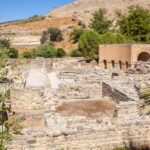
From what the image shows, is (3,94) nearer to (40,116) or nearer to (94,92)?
(40,116)

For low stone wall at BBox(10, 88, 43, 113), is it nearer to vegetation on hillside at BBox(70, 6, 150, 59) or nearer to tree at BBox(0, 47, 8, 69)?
tree at BBox(0, 47, 8, 69)

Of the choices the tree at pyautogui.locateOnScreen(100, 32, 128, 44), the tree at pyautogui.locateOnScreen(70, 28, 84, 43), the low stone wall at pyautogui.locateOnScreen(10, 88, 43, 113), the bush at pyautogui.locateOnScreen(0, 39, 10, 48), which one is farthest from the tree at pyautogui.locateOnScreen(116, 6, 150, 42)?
the bush at pyautogui.locateOnScreen(0, 39, 10, 48)

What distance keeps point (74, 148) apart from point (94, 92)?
7930 mm

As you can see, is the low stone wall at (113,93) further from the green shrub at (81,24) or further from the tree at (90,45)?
the green shrub at (81,24)

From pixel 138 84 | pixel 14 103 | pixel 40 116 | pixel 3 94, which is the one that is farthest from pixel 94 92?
pixel 3 94

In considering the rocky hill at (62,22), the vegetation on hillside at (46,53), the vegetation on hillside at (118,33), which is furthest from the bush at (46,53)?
the rocky hill at (62,22)

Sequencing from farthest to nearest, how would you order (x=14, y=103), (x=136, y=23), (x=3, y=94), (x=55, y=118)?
(x=136, y=23) < (x=14, y=103) < (x=55, y=118) < (x=3, y=94)

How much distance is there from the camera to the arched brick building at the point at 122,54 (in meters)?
33.0

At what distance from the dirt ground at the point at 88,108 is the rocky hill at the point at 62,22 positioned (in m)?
28.0

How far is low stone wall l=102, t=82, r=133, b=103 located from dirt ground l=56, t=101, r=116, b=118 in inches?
13.6

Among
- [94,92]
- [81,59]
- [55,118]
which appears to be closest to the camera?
[55,118]

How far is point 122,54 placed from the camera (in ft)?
111

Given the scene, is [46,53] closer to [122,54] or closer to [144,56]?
[122,54]

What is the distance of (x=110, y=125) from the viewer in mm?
9281
